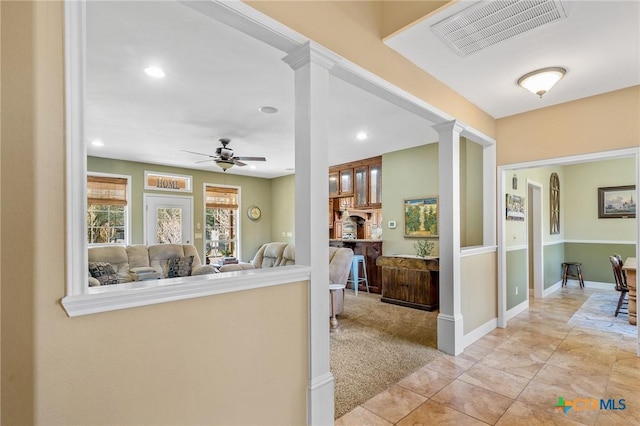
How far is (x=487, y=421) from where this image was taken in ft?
6.73

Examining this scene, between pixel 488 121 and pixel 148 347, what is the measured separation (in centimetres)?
416

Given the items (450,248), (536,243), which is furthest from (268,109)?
(536,243)

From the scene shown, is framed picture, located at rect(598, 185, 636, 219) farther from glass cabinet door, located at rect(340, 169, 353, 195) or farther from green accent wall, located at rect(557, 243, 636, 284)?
glass cabinet door, located at rect(340, 169, 353, 195)

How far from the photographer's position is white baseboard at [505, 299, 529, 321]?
13.7ft

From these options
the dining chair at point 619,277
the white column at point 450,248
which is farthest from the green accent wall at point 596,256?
the white column at point 450,248

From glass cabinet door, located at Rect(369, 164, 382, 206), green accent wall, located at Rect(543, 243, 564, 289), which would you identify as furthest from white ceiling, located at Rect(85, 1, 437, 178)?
green accent wall, located at Rect(543, 243, 564, 289)

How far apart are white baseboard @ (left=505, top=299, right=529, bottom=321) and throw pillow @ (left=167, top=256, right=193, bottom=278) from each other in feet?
14.8

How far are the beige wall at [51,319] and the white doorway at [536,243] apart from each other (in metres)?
5.90

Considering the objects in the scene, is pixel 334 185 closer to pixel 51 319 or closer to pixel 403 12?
pixel 403 12

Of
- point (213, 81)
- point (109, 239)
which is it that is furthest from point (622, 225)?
point (109, 239)

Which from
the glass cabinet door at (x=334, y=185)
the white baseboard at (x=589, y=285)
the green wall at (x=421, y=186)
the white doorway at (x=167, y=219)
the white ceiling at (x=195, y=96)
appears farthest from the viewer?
the glass cabinet door at (x=334, y=185)

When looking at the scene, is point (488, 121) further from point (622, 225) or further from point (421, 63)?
point (622, 225)

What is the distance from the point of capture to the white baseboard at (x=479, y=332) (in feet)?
10.8

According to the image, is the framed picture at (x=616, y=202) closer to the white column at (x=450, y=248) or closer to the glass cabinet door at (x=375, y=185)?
the glass cabinet door at (x=375, y=185)
